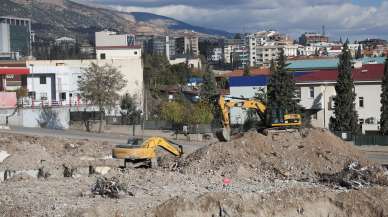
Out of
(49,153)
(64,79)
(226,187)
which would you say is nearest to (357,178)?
(226,187)

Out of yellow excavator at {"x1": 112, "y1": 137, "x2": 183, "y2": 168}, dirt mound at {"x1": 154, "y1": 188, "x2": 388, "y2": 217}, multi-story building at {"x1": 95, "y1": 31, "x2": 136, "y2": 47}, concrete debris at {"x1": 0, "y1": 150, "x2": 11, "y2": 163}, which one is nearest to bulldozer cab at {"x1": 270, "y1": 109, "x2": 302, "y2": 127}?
yellow excavator at {"x1": 112, "y1": 137, "x2": 183, "y2": 168}

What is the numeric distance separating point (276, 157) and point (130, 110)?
46.9 m

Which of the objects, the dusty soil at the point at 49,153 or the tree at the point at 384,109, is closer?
the dusty soil at the point at 49,153

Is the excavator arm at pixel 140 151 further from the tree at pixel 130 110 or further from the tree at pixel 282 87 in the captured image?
the tree at pixel 130 110

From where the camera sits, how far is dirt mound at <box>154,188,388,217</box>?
832 inches

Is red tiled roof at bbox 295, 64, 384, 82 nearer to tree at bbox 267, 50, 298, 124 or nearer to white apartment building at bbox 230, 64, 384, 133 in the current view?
white apartment building at bbox 230, 64, 384, 133

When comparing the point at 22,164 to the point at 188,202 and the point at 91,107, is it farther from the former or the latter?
the point at 91,107

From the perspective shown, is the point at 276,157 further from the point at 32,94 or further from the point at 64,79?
the point at 64,79

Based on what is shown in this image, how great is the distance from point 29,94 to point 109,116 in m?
11.3

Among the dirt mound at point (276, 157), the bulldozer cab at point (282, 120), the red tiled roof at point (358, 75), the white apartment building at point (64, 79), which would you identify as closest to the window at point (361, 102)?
the red tiled roof at point (358, 75)

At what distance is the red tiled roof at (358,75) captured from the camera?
220 ft

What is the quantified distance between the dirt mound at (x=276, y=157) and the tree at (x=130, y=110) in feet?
123

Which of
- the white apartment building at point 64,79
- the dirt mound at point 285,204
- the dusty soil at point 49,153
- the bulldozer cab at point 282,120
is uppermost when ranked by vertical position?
the white apartment building at point 64,79

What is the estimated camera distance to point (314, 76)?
7181cm
